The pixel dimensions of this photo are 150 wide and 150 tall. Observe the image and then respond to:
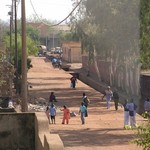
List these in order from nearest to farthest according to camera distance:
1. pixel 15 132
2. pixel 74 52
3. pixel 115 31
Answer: pixel 15 132 < pixel 115 31 < pixel 74 52

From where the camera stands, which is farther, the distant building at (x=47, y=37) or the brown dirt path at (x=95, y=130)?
the distant building at (x=47, y=37)

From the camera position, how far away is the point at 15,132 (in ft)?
42.5

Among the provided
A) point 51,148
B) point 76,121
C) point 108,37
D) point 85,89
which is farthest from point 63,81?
point 51,148

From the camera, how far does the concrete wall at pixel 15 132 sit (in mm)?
12922

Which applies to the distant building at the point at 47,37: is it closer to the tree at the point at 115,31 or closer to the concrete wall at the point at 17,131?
the tree at the point at 115,31

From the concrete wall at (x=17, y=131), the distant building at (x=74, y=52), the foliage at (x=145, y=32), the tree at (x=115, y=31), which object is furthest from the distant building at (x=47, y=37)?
the concrete wall at (x=17, y=131)

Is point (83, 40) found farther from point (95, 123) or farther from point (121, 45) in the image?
point (95, 123)

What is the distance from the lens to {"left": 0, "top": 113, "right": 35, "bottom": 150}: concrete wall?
12922 mm

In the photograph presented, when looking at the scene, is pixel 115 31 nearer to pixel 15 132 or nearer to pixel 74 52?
pixel 15 132

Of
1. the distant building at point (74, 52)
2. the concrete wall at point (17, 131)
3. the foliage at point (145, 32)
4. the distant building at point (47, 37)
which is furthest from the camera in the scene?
the distant building at point (47, 37)

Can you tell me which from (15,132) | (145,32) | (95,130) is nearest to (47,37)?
(145,32)

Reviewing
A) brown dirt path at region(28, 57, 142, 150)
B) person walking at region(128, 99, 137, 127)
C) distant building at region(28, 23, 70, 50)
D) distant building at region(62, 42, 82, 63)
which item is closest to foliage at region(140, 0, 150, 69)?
brown dirt path at region(28, 57, 142, 150)

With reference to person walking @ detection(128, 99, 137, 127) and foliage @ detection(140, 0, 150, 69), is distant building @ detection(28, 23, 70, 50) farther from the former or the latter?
person walking @ detection(128, 99, 137, 127)

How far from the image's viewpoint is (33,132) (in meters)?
13.0
